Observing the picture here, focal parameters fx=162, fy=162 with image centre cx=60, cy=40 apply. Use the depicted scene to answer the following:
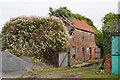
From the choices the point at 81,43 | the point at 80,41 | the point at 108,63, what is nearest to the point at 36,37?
the point at 108,63

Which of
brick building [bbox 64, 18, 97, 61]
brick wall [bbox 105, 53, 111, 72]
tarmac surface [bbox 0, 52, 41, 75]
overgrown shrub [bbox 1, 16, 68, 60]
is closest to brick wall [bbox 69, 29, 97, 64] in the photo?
brick building [bbox 64, 18, 97, 61]

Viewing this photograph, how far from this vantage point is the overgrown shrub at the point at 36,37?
17.5m

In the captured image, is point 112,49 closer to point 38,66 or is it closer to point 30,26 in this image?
point 38,66

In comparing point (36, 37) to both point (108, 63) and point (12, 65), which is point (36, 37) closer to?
point (12, 65)

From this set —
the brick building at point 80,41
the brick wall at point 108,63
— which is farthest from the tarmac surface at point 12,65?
the brick building at point 80,41

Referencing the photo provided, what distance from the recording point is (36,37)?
17.9 metres

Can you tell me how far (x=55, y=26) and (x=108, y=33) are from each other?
7367 millimetres

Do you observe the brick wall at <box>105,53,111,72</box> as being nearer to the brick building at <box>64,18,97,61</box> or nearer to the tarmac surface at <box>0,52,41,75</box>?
the tarmac surface at <box>0,52,41,75</box>

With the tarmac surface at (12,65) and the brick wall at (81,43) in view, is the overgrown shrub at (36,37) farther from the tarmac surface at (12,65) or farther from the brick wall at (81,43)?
the brick wall at (81,43)

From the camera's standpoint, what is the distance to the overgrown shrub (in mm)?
17531

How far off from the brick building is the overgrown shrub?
11.7ft

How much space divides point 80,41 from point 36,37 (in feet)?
29.4

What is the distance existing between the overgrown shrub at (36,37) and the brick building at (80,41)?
3556mm

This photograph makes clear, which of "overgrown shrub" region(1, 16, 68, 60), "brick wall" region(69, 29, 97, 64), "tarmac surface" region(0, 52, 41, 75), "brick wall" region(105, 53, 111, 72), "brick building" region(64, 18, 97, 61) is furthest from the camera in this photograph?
"brick wall" region(69, 29, 97, 64)
